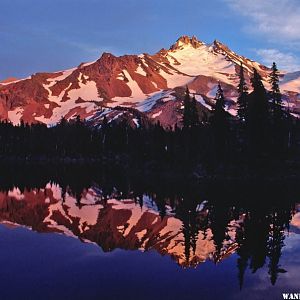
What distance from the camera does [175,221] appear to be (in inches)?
1612

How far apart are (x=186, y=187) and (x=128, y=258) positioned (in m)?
41.7

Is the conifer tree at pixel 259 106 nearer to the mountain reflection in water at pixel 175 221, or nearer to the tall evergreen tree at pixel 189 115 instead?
the mountain reflection in water at pixel 175 221

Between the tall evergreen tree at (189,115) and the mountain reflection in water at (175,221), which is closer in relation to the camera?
the mountain reflection in water at (175,221)

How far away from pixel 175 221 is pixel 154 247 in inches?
401

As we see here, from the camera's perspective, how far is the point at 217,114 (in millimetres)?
A: 84875

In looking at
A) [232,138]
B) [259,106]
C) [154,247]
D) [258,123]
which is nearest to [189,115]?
[232,138]

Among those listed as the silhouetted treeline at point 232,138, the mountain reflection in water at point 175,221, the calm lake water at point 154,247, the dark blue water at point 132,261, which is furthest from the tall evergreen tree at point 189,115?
the dark blue water at point 132,261

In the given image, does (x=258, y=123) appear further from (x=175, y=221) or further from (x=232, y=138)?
(x=175, y=221)

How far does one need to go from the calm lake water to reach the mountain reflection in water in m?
0.09

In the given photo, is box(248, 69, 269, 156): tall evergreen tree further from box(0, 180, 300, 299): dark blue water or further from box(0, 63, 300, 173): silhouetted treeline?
box(0, 180, 300, 299): dark blue water

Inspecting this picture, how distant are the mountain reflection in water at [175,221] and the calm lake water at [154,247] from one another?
9 centimetres

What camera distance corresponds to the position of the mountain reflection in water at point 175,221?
2878cm

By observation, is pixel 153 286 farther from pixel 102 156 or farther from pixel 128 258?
pixel 102 156

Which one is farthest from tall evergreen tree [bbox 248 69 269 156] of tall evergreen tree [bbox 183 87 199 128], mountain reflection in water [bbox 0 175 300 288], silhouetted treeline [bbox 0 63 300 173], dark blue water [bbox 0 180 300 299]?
dark blue water [bbox 0 180 300 299]
